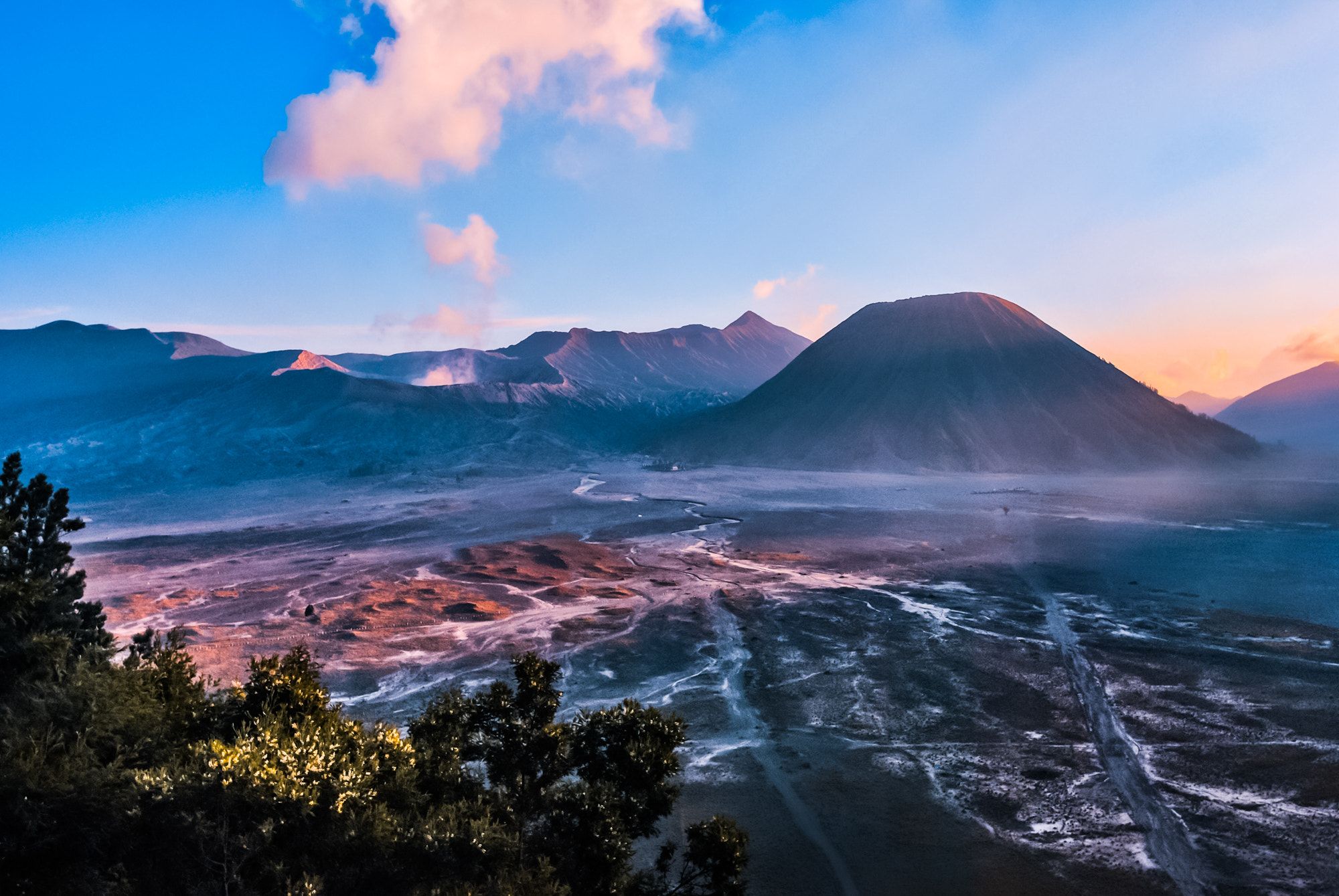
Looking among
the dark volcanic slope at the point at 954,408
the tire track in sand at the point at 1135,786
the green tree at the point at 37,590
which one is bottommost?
the tire track in sand at the point at 1135,786

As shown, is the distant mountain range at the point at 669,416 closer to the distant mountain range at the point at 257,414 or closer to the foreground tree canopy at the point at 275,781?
the distant mountain range at the point at 257,414

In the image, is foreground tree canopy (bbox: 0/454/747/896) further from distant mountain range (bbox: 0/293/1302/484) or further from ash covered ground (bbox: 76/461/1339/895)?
distant mountain range (bbox: 0/293/1302/484)

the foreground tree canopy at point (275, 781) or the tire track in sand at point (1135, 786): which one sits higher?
the foreground tree canopy at point (275, 781)

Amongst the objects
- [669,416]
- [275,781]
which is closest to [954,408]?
[669,416]

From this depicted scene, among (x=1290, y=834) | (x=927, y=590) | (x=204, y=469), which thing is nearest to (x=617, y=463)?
(x=204, y=469)

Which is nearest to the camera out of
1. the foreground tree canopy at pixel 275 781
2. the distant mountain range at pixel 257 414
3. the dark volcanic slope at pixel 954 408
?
the foreground tree canopy at pixel 275 781

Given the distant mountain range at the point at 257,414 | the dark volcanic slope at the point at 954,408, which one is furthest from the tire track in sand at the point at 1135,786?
the distant mountain range at the point at 257,414
